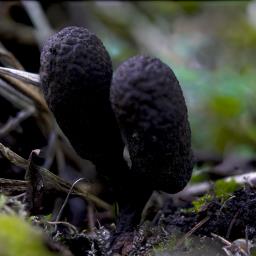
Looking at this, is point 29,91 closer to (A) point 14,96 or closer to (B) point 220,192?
(A) point 14,96

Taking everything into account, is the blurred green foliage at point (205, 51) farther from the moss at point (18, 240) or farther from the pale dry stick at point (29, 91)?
the moss at point (18, 240)

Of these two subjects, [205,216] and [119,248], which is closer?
[119,248]

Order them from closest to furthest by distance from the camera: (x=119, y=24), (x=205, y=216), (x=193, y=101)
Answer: (x=205, y=216) → (x=193, y=101) → (x=119, y=24)

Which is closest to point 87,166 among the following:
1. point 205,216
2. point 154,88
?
point 205,216

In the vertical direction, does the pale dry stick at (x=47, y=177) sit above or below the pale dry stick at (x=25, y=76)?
below

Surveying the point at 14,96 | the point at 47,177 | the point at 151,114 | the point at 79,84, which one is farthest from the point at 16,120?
the point at 151,114

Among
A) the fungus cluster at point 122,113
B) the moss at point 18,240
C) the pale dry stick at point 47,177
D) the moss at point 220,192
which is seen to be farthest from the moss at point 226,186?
the moss at point 18,240

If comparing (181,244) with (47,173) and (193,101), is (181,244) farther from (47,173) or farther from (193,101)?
(193,101)
